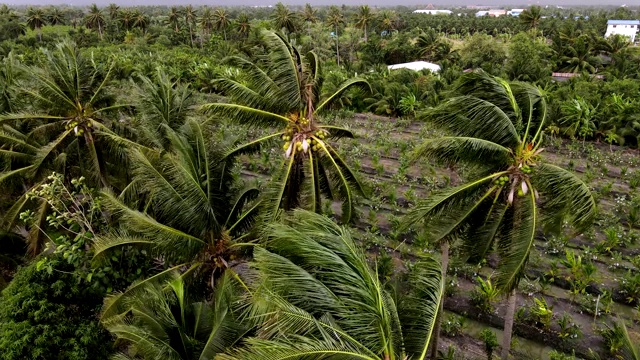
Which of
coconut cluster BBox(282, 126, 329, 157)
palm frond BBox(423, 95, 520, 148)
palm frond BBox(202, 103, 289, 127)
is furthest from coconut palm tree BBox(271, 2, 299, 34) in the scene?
palm frond BBox(423, 95, 520, 148)

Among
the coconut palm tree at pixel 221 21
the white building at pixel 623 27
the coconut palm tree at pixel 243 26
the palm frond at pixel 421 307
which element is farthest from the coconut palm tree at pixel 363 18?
the palm frond at pixel 421 307

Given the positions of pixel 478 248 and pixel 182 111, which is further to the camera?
pixel 182 111

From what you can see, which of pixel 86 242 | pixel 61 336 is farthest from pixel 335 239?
pixel 86 242

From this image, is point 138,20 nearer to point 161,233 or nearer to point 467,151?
point 161,233

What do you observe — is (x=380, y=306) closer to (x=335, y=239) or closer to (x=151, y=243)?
(x=335, y=239)

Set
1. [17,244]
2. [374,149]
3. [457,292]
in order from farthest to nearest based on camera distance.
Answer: [374,149] < [17,244] < [457,292]

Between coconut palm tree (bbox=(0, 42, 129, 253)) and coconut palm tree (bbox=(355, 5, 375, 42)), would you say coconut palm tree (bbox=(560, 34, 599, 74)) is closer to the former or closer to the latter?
coconut palm tree (bbox=(355, 5, 375, 42))

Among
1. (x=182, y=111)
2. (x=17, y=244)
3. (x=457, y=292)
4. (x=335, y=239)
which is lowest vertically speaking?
(x=457, y=292)

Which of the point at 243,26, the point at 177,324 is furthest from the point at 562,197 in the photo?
the point at 243,26

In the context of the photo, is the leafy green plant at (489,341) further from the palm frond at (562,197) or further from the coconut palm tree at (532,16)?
the coconut palm tree at (532,16)
